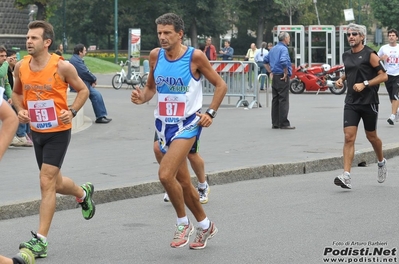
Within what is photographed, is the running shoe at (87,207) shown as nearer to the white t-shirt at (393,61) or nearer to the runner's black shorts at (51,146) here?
the runner's black shorts at (51,146)

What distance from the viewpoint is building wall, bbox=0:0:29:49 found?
196 ft

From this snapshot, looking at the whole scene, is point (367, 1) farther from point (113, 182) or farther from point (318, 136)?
point (113, 182)

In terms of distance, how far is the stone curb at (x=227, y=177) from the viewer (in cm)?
963

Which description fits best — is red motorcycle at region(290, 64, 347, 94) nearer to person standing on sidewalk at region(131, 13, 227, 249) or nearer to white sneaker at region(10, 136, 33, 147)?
white sneaker at region(10, 136, 33, 147)

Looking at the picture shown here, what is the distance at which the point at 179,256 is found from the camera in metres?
7.48

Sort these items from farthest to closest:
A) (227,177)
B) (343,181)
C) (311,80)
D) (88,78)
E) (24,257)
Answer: (311,80)
(88,78)
(227,177)
(343,181)
(24,257)

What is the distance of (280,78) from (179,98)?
11.5 metres

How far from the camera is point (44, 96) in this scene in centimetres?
784

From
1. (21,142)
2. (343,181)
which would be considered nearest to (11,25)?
(21,142)

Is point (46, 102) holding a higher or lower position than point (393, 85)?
higher

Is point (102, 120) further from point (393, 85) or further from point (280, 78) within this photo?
point (393, 85)

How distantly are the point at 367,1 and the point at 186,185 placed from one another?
94387 millimetres

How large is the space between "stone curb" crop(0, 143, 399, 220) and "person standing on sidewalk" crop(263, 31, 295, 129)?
3820 mm

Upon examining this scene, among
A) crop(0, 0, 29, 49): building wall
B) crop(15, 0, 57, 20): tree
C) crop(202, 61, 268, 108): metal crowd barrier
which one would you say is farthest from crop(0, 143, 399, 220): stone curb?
crop(15, 0, 57, 20): tree
